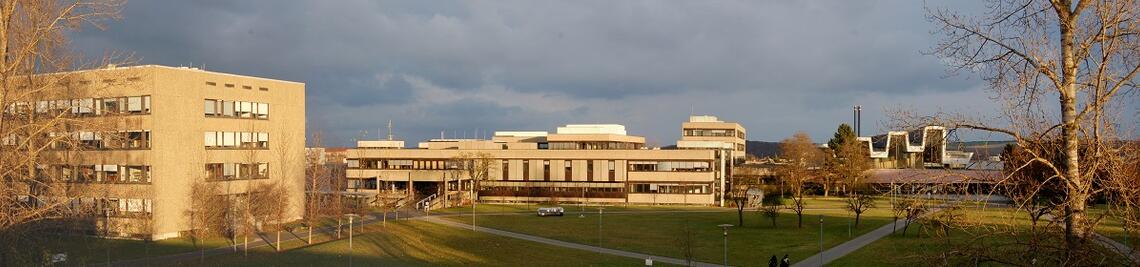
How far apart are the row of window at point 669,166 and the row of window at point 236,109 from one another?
5361 centimetres

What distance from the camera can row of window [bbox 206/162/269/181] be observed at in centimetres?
5550

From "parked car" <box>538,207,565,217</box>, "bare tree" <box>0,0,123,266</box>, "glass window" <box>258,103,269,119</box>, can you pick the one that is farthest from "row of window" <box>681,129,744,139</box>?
"bare tree" <box>0,0,123,266</box>

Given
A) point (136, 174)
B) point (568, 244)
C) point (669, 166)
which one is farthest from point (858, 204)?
point (136, 174)

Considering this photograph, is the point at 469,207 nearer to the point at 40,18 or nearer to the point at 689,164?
the point at 689,164

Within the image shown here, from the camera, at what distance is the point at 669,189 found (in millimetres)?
102688

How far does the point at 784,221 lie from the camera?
73688mm

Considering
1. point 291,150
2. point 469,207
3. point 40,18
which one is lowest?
point 469,207

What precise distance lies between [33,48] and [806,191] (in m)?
115

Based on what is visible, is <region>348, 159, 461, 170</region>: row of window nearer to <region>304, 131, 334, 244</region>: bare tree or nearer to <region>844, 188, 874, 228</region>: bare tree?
<region>304, 131, 334, 244</region>: bare tree

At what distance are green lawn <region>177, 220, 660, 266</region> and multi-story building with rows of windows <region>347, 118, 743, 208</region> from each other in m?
42.5

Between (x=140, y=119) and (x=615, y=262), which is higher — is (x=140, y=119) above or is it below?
above

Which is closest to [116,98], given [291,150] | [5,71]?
[291,150]

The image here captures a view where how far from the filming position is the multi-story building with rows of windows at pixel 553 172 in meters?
102

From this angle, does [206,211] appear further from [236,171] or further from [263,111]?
[263,111]
